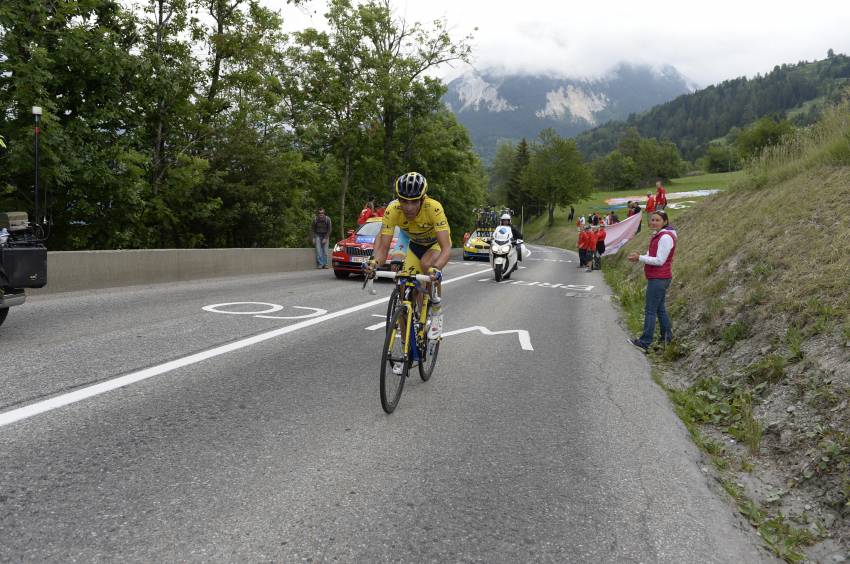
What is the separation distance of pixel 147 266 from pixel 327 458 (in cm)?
1129

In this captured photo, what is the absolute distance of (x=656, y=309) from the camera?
320 inches

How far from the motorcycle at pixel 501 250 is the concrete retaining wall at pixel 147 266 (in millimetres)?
7125

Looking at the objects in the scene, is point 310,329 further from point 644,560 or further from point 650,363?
point 644,560

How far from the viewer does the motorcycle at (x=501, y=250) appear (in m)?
18.5

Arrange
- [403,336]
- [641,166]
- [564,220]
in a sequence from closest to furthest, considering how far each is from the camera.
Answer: [403,336]
[564,220]
[641,166]

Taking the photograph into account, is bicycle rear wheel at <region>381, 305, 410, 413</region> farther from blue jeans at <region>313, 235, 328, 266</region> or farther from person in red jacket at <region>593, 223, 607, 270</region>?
person in red jacket at <region>593, 223, 607, 270</region>

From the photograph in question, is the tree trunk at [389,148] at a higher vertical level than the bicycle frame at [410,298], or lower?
higher

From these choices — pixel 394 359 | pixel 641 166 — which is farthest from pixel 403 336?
pixel 641 166

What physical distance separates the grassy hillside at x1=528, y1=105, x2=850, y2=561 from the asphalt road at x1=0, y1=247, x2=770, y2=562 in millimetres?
313

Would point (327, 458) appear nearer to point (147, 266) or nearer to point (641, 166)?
point (147, 266)

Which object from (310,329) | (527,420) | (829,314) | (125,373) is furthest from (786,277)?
(125,373)

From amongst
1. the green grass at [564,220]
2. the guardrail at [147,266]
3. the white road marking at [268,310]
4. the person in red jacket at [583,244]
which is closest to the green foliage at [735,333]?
the white road marking at [268,310]

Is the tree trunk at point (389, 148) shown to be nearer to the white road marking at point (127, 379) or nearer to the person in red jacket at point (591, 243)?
the person in red jacket at point (591, 243)

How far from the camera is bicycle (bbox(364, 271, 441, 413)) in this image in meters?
4.73
